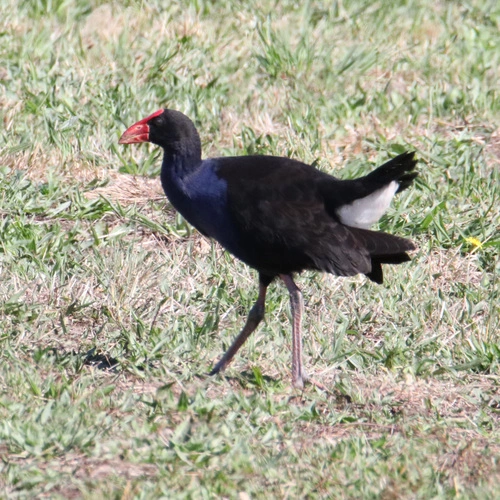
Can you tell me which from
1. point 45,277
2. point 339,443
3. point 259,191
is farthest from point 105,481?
point 45,277

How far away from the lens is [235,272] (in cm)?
528

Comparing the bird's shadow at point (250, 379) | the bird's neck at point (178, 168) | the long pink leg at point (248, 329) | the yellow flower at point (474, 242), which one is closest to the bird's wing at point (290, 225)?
the bird's neck at point (178, 168)

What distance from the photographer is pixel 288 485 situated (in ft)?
11.3

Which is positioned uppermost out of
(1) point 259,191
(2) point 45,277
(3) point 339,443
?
(1) point 259,191

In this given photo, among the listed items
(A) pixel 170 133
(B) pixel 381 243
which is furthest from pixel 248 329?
(A) pixel 170 133

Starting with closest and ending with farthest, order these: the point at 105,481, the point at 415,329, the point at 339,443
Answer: the point at 105,481 < the point at 339,443 < the point at 415,329

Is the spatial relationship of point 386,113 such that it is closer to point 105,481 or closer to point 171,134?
point 171,134

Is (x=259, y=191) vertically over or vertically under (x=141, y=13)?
over

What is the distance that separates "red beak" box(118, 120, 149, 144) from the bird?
0.51 feet

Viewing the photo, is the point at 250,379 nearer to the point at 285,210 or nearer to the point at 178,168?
the point at 285,210

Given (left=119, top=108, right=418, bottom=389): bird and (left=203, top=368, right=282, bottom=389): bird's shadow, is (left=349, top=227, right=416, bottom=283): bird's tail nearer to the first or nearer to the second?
(left=119, top=108, right=418, bottom=389): bird

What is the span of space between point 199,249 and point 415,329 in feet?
3.95

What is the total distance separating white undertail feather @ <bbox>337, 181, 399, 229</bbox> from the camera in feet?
14.2

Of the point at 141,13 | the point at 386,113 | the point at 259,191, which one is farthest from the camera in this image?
the point at 141,13
